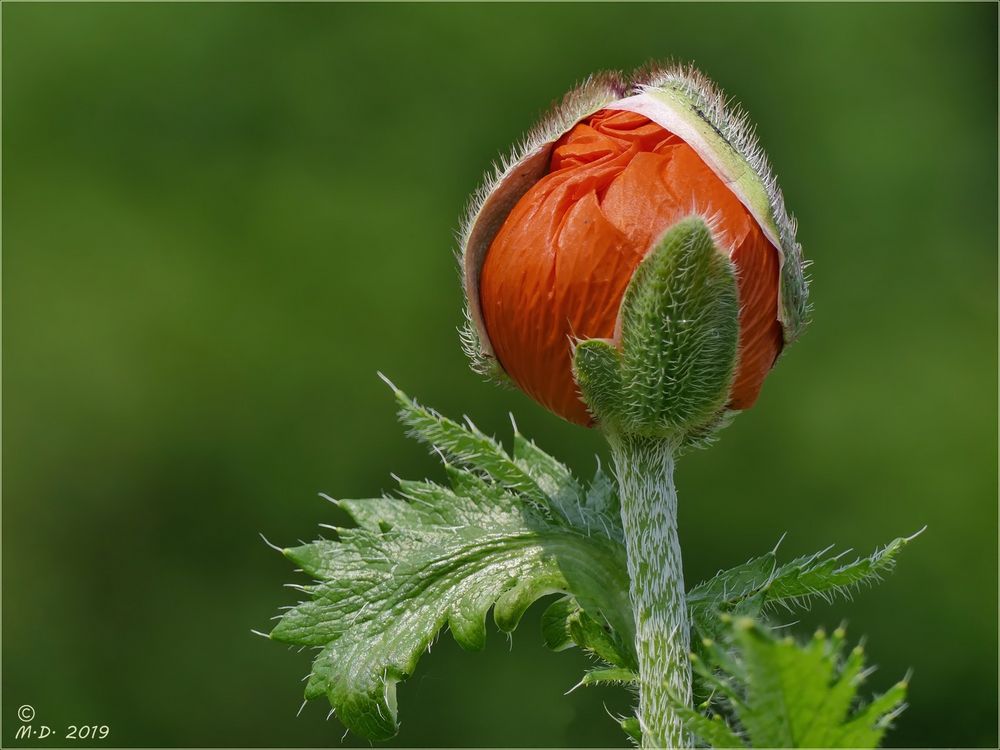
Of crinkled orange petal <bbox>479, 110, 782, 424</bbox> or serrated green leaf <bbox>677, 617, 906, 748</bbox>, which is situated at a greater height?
crinkled orange petal <bbox>479, 110, 782, 424</bbox>

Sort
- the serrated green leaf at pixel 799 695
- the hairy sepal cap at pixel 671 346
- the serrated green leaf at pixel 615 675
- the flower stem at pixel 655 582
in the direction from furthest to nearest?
the serrated green leaf at pixel 615 675 → the flower stem at pixel 655 582 → the hairy sepal cap at pixel 671 346 → the serrated green leaf at pixel 799 695

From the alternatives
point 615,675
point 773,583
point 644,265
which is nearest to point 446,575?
point 615,675

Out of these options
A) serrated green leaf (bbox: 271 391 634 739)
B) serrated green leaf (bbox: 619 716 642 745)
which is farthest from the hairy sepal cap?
serrated green leaf (bbox: 619 716 642 745)

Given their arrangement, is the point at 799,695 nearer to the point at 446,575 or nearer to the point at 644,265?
the point at 644,265

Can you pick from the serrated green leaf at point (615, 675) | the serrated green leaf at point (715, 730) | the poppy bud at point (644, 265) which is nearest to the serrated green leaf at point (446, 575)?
the serrated green leaf at point (615, 675)

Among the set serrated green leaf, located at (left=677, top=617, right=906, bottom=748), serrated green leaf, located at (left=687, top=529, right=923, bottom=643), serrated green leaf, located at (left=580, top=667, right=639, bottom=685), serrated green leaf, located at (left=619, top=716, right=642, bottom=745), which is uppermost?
serrated green leaf, located at (left=687, top=529, right=923, bottom=643)

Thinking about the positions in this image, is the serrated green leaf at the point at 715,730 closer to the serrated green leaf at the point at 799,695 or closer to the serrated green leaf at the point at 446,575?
the serrated green leaf at the point at 799,695

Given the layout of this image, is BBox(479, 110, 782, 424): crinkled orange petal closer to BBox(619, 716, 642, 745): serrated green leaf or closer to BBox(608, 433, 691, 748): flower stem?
BBox(608, 433, 691, 748): flower stem
